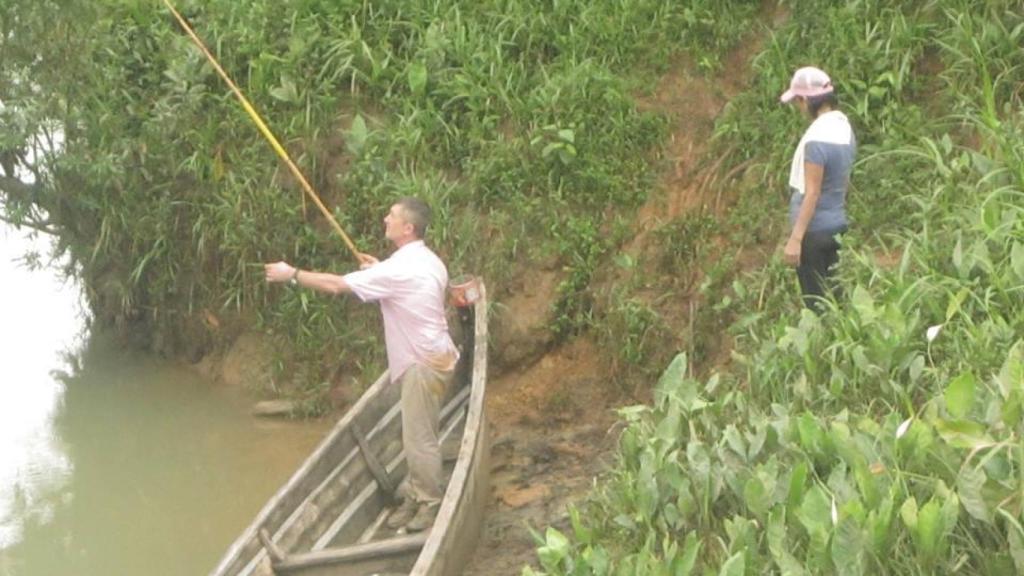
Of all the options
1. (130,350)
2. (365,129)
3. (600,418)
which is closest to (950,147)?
(600,418)

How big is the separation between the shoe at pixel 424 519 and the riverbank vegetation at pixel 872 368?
2.59 feet

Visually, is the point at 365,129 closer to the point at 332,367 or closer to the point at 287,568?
the point at 332,367

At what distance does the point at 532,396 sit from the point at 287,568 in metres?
2.71

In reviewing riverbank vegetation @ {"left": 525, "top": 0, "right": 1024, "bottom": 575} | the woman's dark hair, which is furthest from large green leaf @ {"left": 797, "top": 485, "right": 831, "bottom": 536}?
the woman's dark hair

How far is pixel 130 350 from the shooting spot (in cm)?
1016

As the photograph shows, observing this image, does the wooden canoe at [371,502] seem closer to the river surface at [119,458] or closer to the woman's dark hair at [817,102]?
the river surface at [119,458]

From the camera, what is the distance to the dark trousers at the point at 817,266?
6402mm

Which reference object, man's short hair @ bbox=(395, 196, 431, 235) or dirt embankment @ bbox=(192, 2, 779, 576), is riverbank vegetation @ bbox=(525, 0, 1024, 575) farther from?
man's short hair @ bbox=(395, 196, 431, 235)

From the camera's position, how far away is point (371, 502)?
7051mm

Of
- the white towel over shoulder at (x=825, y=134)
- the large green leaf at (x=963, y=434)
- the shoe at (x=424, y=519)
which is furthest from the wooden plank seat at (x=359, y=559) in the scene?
the large green leaf at (x=963, y=434)

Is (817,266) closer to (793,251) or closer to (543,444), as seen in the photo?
(793,251)

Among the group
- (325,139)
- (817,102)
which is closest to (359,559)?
(817,102)

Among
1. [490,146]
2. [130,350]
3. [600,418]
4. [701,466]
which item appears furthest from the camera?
[130,350]

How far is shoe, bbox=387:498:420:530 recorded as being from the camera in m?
6.89
